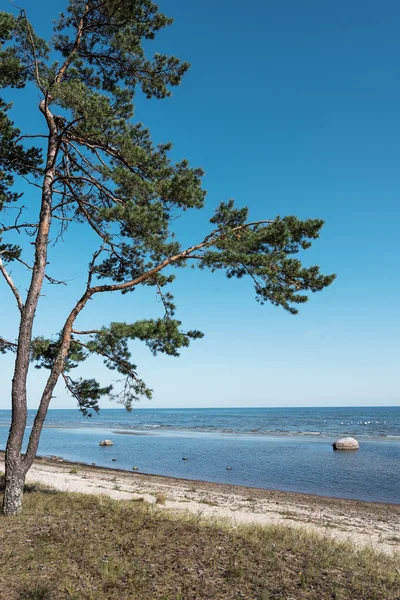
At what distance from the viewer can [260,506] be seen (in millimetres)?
16516

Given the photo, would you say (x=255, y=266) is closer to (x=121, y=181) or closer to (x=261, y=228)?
(x=261, y=228)

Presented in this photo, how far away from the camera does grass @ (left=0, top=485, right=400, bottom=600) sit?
19.0 ft

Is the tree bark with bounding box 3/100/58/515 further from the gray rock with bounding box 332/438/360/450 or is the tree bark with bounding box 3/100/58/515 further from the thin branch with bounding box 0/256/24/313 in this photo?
the gray rock with bounding box 332/438/360/450

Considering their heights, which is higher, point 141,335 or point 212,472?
point 141,335

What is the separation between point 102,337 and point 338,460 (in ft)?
91.8

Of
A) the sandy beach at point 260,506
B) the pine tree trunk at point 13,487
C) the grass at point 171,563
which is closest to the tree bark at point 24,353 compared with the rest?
the pine tree trunk at point 13,487

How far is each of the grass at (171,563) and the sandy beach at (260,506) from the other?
334 cm

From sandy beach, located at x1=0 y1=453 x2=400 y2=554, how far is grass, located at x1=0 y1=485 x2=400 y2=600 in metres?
3.34

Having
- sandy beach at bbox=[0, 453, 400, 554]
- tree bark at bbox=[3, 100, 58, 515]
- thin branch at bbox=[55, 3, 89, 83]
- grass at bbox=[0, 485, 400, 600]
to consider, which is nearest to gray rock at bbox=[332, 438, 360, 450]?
sandy beach at bbox=[0, 453, 400, 554]

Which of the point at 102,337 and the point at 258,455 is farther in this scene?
the point at 258,455

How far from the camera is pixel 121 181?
10.1 metres

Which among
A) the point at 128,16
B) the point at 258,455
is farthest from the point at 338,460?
the point at 128,16

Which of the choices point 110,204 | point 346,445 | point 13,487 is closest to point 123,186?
point 110,204

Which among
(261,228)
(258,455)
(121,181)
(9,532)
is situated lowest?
(258,455)
